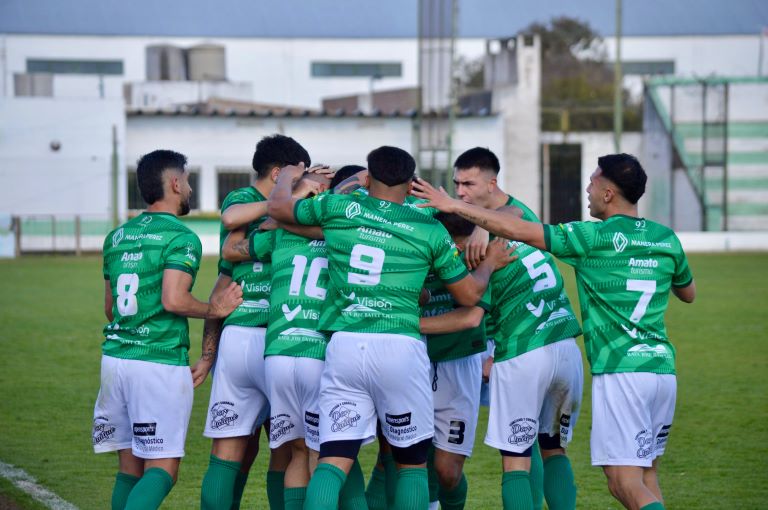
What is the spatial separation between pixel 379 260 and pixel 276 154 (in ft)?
4.09

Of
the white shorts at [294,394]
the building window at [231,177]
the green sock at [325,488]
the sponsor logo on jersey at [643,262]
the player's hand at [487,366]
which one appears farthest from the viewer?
the building window at [231,177]

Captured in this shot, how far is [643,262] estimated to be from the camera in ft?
20.4

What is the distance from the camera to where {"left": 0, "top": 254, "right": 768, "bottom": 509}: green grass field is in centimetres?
859

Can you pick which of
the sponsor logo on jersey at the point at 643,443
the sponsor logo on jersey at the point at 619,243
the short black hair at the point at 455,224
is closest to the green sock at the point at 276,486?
the short black hair at the point at 455,224

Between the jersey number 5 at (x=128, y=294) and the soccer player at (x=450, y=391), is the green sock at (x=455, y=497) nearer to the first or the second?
the soccer player at (x=450, y=391)

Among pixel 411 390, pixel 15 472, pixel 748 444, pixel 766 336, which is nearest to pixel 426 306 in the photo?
pixel 411 390

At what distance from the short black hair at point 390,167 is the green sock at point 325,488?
1.56 meters

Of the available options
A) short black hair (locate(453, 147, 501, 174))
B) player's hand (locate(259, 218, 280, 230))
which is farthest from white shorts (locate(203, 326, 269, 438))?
short black hair (locate(453, 147, 501, 174))

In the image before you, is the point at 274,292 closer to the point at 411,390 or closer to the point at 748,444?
the point at 411,390

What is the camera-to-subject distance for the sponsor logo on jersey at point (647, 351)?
6.18 metres

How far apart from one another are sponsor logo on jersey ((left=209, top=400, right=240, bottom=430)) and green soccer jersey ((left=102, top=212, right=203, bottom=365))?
1.22 feet

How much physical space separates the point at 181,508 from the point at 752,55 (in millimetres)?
61117

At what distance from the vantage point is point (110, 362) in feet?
21.1

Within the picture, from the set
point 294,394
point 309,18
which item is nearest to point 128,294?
point 294,394
